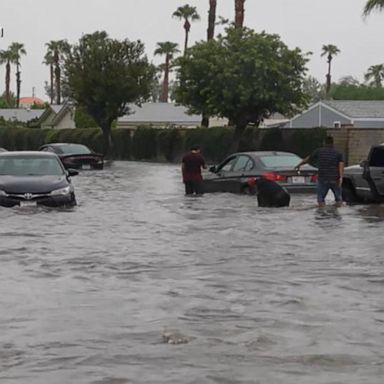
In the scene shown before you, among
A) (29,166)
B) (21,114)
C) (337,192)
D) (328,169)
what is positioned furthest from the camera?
(21,114)

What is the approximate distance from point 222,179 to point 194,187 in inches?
37.3

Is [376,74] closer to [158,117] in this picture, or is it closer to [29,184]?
[158,117]

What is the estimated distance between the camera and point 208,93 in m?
49.7

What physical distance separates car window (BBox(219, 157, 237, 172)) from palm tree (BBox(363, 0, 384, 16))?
17462 millimetres

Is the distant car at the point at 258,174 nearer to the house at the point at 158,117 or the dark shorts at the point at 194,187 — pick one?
the dark shorts at the point at 194,187

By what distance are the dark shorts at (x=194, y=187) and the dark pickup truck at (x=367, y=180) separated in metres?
3.96

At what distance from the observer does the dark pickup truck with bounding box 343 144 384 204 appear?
2209 cm

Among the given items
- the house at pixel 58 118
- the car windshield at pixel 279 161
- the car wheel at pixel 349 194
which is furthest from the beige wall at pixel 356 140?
the house at pixel 58 118

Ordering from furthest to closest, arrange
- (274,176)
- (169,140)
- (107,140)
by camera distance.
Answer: (107,140), (169,140), (274,176)

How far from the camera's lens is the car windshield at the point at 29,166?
73.1 ft

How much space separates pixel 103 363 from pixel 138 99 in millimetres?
55985

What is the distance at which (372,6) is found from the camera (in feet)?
134

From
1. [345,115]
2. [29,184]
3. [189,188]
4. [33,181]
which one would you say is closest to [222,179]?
[189,188]

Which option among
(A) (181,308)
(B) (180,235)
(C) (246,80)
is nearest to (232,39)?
(C) (246,80)
